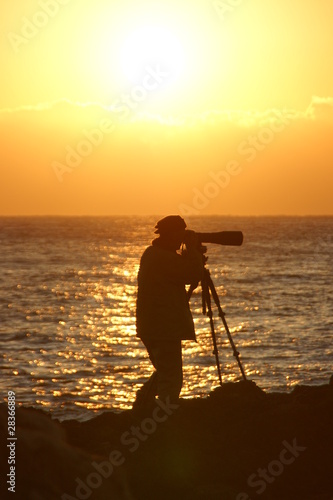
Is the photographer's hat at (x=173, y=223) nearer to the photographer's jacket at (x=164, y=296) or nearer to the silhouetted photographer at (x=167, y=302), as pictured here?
the silhouetted photographer at (x=167, y=302)

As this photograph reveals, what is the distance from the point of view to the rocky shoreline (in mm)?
5496

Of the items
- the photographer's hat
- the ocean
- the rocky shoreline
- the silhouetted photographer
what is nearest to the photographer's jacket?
the silhouetted photographer

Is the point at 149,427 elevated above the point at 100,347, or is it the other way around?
the point at 149,427

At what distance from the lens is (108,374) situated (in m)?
22.6

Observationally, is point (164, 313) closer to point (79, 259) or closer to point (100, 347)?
point (100, 347)

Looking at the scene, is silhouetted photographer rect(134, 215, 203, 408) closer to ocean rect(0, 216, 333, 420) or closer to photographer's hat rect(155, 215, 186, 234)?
photographer's hat rect(155, 215, 186, 234)

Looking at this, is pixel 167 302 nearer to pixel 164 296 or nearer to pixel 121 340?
pixel 164 296

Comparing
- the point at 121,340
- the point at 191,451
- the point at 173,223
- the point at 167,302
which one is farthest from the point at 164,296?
the point at 121,340

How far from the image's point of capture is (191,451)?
7.29 metres

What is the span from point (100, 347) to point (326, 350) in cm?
725

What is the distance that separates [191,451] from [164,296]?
5.01 feet

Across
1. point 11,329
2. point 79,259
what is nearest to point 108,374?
point 11,329

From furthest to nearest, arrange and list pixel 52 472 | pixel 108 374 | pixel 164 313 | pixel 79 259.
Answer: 1. pixel 79 259
2. pixel 108 374
3. pixel 164 313
4. pixel 52 472

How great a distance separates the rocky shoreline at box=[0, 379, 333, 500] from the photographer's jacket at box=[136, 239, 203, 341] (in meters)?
0.73
